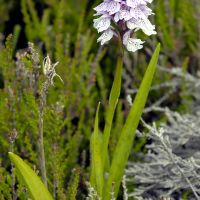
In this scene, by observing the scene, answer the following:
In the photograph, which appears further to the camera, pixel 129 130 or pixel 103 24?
pixel 129 130

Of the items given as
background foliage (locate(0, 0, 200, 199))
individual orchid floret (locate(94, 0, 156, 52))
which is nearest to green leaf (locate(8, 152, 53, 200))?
background foliage (locate(0, 0, 200, 199))

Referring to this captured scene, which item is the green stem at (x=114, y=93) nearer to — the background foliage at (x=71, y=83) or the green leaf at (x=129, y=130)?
the green leaf at (x=129, y=130)

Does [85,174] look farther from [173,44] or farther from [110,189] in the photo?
[173,44]

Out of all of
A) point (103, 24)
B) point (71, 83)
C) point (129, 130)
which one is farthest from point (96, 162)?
point (71, 83)

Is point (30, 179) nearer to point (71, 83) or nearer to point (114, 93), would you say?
point (114, 93)

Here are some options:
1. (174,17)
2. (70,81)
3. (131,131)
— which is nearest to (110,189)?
(131,131)

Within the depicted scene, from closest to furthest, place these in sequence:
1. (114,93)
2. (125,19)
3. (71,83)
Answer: (125,19), (114,93), (71,83)

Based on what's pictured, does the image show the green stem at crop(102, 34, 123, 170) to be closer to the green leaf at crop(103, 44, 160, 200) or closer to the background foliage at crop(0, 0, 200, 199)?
the green leaf at crop(103, 44, 160, 200)
